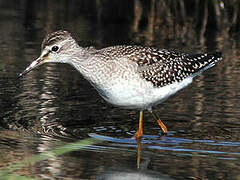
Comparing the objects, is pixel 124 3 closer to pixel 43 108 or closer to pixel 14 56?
pixel 14 56

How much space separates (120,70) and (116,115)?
1.33 meters

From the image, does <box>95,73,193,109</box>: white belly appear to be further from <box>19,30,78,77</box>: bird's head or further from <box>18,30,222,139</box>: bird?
<box>19,30,78,77</box>: bird's head

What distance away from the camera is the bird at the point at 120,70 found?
9.33 metres

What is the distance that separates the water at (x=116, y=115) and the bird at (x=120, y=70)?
1.88 feet

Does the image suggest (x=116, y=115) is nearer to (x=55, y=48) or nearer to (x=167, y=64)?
(x=167, y=64)

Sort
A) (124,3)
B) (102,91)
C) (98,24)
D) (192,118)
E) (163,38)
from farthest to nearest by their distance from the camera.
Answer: (124,3)
(98,24)
(163,38)
(192,118)
(102,91)

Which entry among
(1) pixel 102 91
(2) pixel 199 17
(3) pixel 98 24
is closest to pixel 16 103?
(1) pixel 102 91

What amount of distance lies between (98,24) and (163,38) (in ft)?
8.92

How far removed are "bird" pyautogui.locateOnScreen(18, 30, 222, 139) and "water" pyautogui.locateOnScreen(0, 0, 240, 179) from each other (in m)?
0.57

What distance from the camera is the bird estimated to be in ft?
30.6

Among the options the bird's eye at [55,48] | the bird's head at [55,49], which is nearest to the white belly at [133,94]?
the bird's head at [55,49]

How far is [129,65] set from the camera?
959cm

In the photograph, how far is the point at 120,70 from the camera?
942 centimetres

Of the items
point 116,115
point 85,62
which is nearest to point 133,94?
point 85,62
